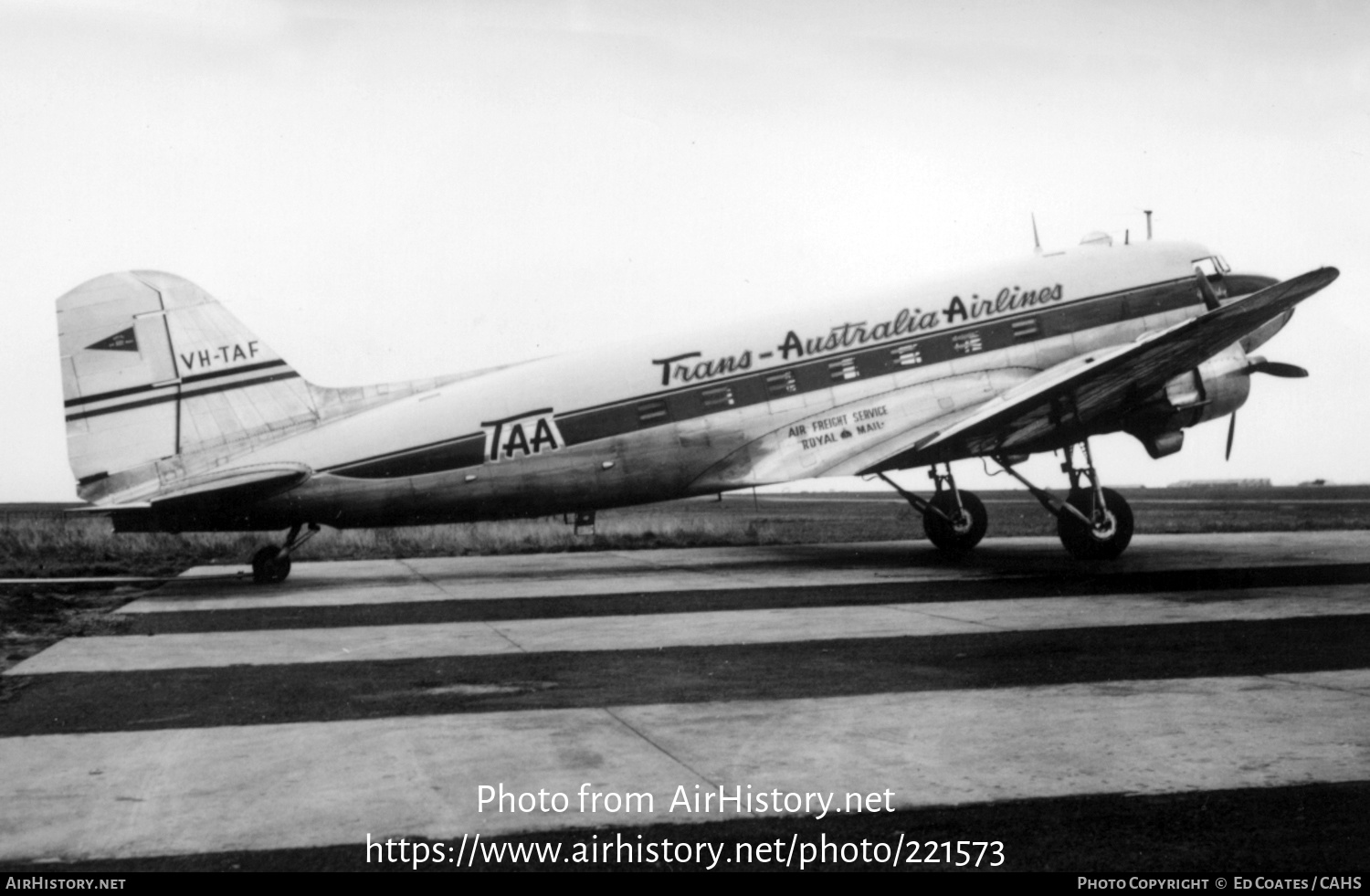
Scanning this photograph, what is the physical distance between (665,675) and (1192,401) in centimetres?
1150

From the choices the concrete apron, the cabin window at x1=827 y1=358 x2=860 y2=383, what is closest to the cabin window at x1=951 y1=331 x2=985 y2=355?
the cabin window at x1=827 y1=358 x2=860 y2=383

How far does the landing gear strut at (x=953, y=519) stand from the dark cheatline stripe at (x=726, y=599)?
446 cm

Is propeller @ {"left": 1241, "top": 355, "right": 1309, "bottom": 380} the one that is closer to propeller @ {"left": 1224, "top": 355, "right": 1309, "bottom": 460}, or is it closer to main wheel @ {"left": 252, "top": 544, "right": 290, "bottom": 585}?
propeller @ {"left": 1224, "top": 355, "right": 1309, "bottom": 460}

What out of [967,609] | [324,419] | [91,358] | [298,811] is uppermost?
[91,358]

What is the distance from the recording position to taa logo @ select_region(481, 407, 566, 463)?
55.0 ft

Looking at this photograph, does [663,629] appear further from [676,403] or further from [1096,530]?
[1096,530]

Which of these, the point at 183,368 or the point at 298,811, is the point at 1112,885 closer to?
the point at 298,811

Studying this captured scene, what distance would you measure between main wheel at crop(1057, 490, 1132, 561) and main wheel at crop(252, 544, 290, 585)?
11.7 metres

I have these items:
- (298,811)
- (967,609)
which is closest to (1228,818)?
(298,811)

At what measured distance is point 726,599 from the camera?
13.8 m

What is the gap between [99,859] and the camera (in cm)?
476

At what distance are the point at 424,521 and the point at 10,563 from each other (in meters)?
9.02

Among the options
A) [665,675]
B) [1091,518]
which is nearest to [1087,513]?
[1091,518]

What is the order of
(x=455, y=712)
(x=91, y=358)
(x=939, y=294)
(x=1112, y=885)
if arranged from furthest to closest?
(x=939, y=294)
(x=91, y=358)
(x=455, y=712)
(x=1112, y=885)
